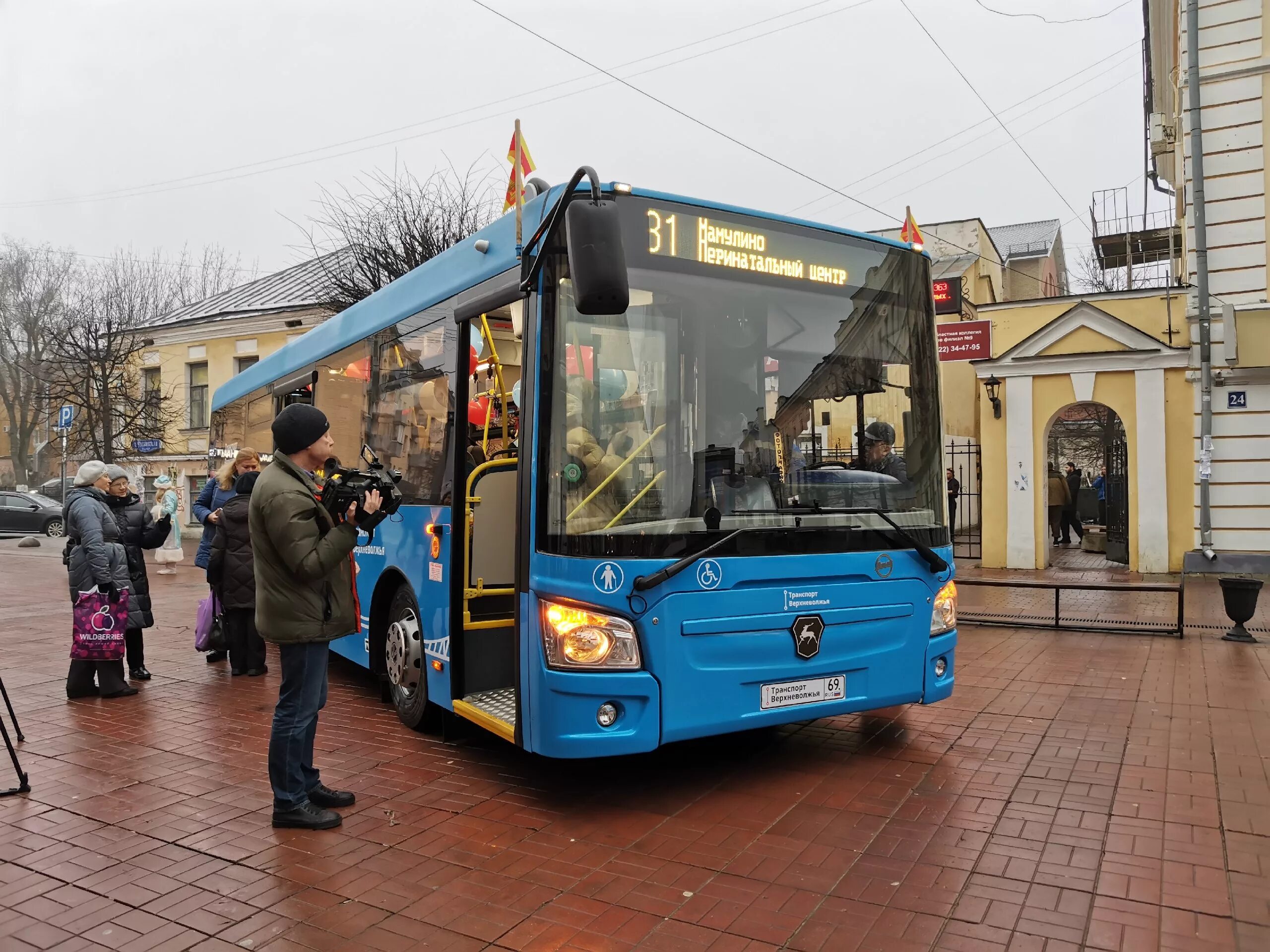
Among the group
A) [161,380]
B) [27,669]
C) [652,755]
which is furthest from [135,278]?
[652,755]

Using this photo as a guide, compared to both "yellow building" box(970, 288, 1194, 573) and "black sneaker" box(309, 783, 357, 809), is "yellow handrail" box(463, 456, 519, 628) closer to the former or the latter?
"black sneaker" box(309, 783, 357, 809)

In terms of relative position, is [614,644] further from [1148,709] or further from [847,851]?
[1148,709]

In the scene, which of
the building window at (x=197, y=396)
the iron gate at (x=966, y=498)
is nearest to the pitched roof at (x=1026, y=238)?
the iron gate at (x=966, y=498)

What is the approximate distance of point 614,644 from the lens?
4.75 metres

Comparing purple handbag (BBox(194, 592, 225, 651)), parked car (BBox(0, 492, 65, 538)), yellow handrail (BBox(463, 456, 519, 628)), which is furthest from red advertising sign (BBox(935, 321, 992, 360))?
parked car (BBox(0, 492, 65, 538))

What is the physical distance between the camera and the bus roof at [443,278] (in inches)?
208

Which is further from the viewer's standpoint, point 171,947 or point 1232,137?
point 1232,137

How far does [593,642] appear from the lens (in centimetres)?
474

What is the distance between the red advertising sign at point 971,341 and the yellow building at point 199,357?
20.9 meters

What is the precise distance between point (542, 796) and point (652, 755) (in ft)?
3.15

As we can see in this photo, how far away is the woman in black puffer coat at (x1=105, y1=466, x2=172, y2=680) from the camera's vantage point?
825 cm

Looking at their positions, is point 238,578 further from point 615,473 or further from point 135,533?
point 615,473

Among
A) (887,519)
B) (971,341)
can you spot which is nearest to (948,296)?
(971,341)

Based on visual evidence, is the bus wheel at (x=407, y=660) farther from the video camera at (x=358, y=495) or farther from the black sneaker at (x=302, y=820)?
the video camera at (x=358, y=495)
